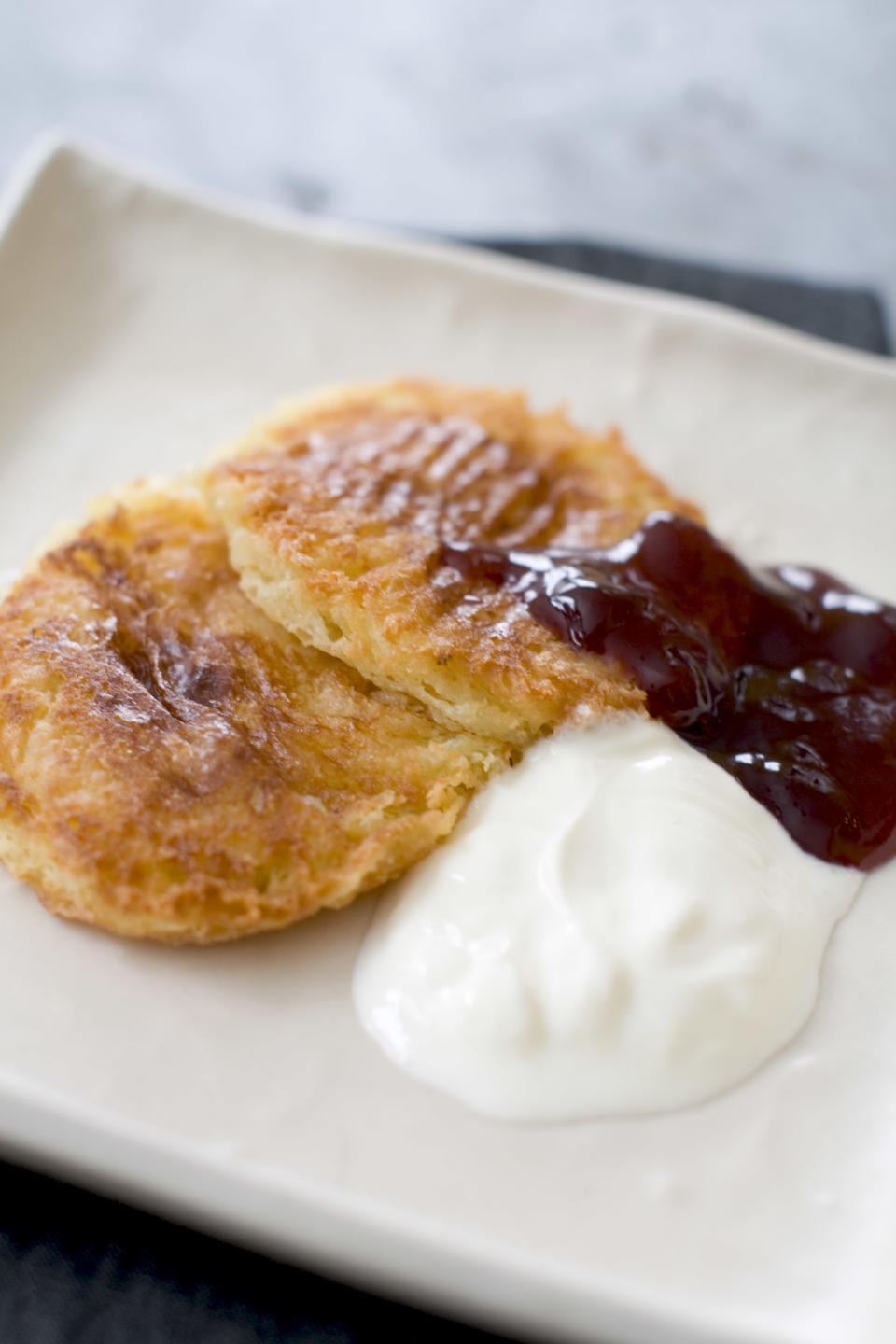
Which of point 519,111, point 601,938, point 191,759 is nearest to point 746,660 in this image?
point 601,938

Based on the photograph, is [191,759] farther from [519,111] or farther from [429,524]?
[519,111]

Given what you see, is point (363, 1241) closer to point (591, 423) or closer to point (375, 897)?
point (375, 897)

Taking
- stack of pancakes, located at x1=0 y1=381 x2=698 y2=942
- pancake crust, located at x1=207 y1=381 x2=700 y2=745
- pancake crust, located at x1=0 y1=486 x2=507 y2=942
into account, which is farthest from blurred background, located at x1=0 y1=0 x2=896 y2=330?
pancake crust, located at x1=0 y1=486 x2=507 y2=942

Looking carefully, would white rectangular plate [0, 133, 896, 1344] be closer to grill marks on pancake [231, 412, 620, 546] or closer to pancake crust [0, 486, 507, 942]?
pancake crust [0, 486, 507, 942]

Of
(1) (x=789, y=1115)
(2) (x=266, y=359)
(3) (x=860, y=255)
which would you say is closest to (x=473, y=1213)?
(1) (x=789, y=1115)

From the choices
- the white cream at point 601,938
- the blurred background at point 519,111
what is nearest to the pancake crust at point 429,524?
the white cream at point 601,938

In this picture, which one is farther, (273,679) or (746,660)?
(746,660)
